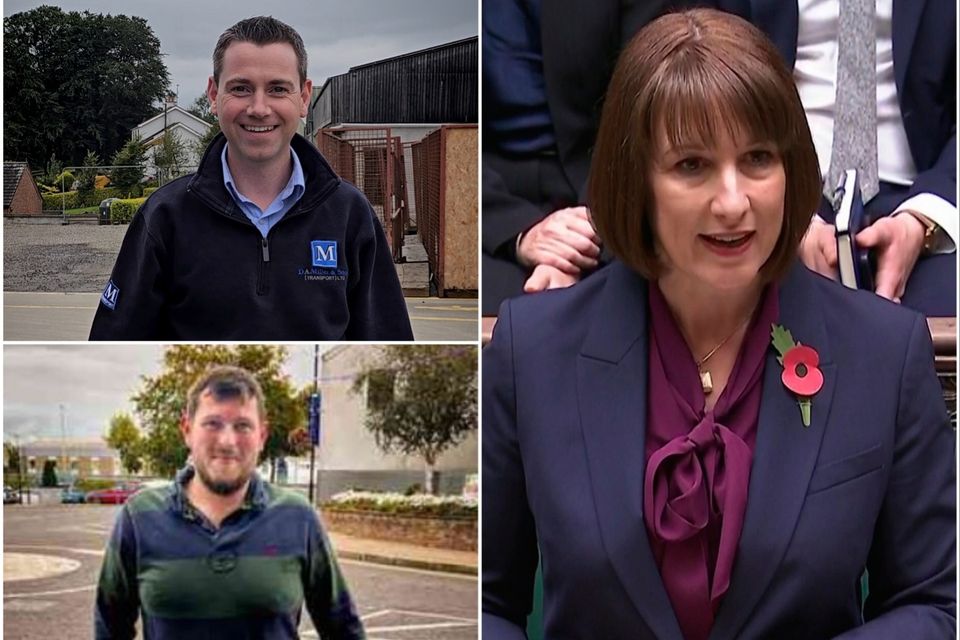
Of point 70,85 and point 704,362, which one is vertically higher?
point 70,85

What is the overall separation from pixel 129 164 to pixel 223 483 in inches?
29.1

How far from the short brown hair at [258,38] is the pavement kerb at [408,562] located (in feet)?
3.41

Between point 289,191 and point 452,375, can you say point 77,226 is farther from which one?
point 452,375

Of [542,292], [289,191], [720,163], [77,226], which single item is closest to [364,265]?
[289,191]

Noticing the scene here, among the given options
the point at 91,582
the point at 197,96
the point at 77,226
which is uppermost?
the point at 197,96

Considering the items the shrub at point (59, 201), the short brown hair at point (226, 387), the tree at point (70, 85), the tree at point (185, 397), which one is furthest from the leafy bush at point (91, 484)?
the tree at point (70, 85)

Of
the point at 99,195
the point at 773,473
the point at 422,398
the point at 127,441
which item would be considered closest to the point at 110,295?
the point at 99,195

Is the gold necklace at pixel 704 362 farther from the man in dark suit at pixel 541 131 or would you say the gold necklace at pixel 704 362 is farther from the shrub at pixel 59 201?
the shrub at pixel 59 201

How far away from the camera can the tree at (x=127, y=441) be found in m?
2.59

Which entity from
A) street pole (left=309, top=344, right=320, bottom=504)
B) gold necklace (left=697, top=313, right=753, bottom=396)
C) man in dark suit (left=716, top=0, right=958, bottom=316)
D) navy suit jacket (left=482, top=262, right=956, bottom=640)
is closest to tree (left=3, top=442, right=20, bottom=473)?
street pole (left=309, top=344, right=320, bottom=504)

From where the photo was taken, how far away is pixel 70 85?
2.63 m

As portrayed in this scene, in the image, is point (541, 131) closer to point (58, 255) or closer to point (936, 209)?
point (936, 209)

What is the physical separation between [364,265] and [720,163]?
2.73ft

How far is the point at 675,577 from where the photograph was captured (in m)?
2.18
